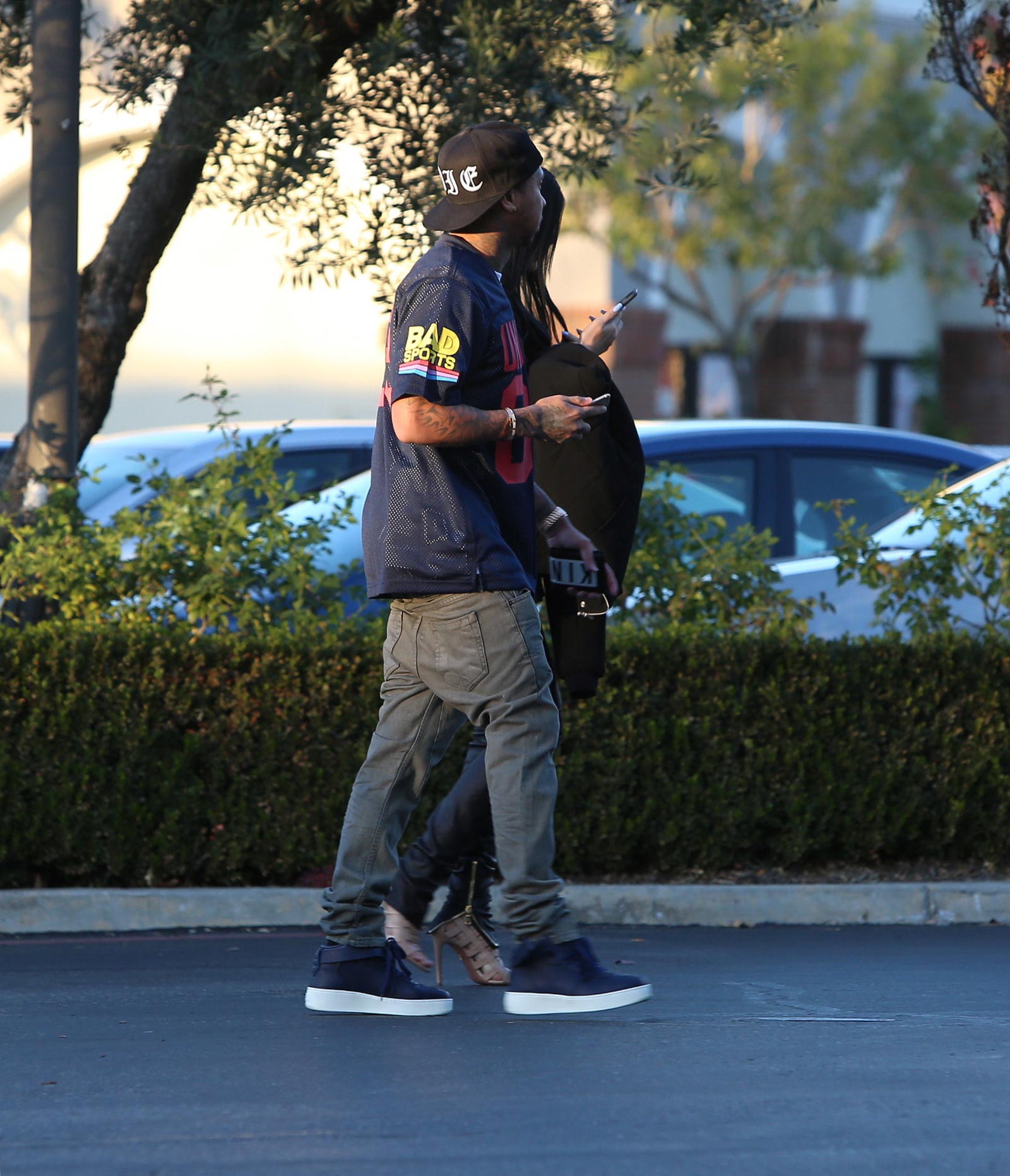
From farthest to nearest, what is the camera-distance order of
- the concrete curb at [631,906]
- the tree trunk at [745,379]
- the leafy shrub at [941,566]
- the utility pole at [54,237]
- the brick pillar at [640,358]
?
the tree trunk at [745,379], the brick pillar at [640,358], the utility pole at [54,237], the leafy shrub at [941,566], the concrete curb at [631,906]

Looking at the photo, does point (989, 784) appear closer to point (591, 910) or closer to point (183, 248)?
point (591, 910)

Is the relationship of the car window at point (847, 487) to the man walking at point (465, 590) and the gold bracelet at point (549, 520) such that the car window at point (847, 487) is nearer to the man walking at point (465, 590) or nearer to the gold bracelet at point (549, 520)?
the gold bracelet at point (549, 520)

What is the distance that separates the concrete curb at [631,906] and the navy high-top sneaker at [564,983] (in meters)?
1.68

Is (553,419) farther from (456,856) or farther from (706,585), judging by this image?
(706,585)

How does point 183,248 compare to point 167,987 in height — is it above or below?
above

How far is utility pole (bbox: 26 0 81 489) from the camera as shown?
21.8 feet

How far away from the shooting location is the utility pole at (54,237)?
6.66 meters

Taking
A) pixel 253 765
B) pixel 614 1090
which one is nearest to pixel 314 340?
pixel 253 765

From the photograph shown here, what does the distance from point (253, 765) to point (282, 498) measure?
1042 mm

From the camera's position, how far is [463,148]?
4199 millimetres

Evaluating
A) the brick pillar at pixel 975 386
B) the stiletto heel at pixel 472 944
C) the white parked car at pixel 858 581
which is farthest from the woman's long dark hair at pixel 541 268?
the brick pillar at pixel 975 386

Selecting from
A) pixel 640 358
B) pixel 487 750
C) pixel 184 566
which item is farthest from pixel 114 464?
pixel 640 358

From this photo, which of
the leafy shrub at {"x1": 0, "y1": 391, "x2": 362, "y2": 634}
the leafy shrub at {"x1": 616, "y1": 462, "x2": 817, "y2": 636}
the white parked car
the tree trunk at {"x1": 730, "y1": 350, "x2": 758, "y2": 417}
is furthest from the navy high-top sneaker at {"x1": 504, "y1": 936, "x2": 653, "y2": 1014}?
the tree trunk at {"x1": 730, "y1": 350, "x2": 758, "y2": 417}

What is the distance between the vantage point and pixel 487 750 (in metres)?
4.16
